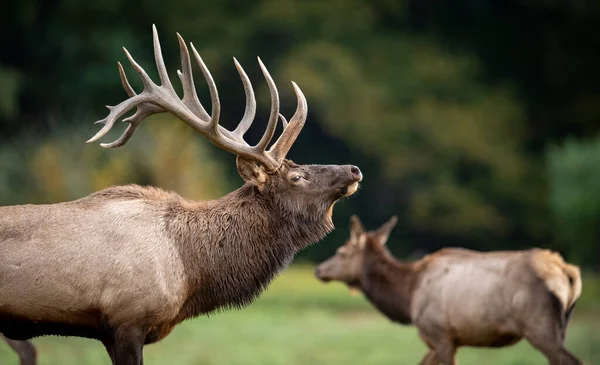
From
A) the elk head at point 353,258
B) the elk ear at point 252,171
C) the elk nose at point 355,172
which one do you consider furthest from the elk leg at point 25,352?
the elk head at point 353,258

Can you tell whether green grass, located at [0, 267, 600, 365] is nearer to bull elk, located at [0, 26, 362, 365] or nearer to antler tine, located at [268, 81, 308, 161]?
bull elk, located at [0, 26, 362, 365]

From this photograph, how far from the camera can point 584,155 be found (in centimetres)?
2069

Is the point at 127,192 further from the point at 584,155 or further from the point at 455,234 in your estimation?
the point at 455,234

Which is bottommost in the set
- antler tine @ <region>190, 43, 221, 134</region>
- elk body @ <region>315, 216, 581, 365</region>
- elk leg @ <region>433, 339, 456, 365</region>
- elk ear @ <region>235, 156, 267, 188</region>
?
elk leg @ <region>433, 339, 456, 365</region>

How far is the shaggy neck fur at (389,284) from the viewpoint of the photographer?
10.7m

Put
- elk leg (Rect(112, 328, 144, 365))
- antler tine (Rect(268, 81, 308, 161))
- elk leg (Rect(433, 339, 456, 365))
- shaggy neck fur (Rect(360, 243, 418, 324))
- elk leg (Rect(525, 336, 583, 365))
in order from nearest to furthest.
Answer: elk leg (Rect(112, 328, 144, 365)) → antler tine (Rect(268, 81, 308, 161)) → elk leg (Rect(525, 336, 583, 365)) → elk leg (Rect(433, 339, 456, 365)) → shaggy neck fur (Rect(360, 243, 418, 324))

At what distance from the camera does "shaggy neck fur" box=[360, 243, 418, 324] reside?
35.2 feet

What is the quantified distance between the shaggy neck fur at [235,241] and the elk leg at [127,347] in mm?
465

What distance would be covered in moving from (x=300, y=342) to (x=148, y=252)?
7.75 metres

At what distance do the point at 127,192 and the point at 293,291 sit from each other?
15.4 m

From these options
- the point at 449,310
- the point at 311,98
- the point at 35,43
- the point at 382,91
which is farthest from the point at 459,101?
the point at 449,310

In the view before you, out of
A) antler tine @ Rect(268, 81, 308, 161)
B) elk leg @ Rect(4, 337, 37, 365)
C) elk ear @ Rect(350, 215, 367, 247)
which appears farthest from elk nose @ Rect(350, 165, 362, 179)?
elk ear @ Rect(350, 215, 367, 247)

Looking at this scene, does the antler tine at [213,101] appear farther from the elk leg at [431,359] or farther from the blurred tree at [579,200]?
the blurred tree at [579,200]

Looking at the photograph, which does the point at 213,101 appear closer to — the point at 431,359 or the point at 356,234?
the point at 431,359
